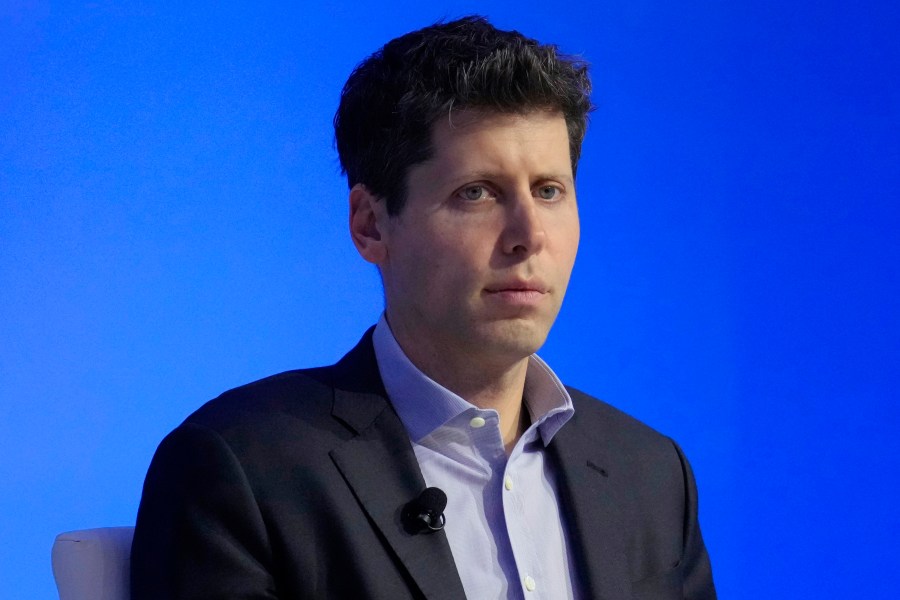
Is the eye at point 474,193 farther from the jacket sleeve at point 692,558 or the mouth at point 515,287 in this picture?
the jacket sleeve at point 692,558

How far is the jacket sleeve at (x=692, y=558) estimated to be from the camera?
6.27ft

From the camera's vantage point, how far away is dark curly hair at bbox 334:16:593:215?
1.71 meters

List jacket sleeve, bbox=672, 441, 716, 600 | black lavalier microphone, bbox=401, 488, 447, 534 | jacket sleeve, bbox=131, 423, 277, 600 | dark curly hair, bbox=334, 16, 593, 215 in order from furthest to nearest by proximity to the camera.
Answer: jacket sleeve, bbox=672, 441, 716, 600
dark curly hair, bbox=334, 16, 593, 215
black lavalier microphone, bbox=401, 488, 447, 534
jacket sleeve, bbox=131, 423, 277, 600

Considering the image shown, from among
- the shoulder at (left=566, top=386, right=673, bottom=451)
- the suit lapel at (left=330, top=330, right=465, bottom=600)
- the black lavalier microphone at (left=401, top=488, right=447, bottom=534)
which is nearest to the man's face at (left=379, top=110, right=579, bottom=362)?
the suit lapel at (left=330, top=330, right=465, bottom=600)

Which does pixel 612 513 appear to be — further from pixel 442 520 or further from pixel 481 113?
pixel 481 113

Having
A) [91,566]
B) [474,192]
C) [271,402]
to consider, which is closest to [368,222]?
[474,192]

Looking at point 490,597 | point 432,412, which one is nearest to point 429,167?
point 432,412

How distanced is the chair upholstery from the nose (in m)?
0.68

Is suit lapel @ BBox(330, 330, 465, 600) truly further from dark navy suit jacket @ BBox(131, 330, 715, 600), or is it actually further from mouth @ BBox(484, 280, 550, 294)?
mouth @ BBox(484, 280, 550, 294)

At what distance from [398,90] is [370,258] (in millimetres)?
259

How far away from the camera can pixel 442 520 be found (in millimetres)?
1610

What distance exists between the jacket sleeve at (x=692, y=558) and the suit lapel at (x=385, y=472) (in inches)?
19.8

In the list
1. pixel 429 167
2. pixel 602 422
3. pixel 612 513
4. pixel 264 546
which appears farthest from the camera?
pixel 602 422

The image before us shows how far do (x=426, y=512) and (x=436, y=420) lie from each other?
0.15 meters
